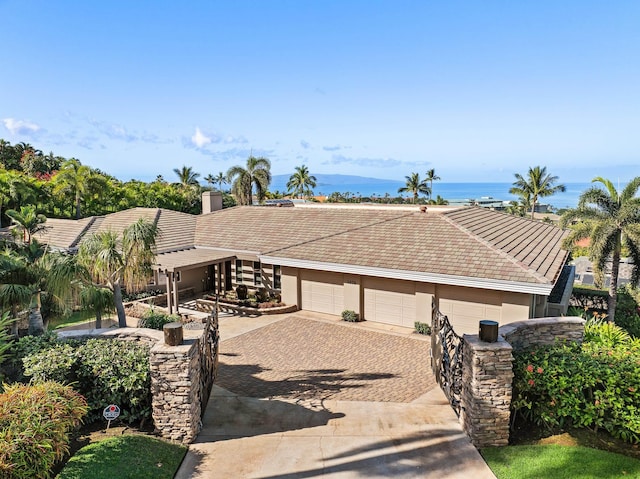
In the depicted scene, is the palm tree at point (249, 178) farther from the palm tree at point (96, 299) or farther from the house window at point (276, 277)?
the palm tree at point (96, 299)

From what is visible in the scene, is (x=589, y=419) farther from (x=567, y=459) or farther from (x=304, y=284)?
(x=304, y=284)

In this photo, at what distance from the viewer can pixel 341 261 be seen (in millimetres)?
19406

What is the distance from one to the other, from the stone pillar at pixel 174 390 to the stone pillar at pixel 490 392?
19.3 ft

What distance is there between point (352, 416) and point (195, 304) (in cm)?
1428

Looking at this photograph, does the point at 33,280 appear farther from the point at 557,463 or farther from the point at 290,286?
the point at 557,463

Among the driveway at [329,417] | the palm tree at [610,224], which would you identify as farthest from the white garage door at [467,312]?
the palm tree at [610,224]

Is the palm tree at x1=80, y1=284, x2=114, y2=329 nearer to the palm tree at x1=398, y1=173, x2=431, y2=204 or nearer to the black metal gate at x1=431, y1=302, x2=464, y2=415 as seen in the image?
the black metal gate at x1=431, y1=302, x2=464, y2=415

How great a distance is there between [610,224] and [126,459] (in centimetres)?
1889

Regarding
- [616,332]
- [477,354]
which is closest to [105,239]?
[477,354]

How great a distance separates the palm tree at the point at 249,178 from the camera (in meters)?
50.0

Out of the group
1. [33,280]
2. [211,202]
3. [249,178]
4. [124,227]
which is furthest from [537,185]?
[33,280]

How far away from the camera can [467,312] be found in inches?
674

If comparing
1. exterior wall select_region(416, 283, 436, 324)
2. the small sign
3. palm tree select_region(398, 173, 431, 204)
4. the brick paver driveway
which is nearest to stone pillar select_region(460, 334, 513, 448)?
the brick paver driveway

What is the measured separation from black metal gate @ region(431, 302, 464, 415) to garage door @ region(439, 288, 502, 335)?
4016 millimetres
